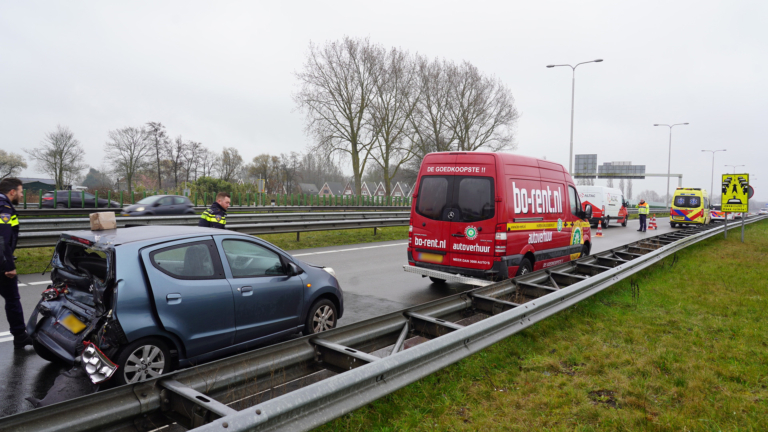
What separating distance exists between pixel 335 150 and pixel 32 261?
31.3m

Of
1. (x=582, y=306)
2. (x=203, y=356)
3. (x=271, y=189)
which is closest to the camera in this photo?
(x=203, y=356)

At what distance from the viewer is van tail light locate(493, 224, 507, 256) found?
713 centimetres

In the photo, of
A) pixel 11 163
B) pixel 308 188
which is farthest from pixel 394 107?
pixel 308 188

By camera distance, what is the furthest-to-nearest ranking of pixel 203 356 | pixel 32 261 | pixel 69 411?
pixel 32 261, pixel 203 356, pixel 69 411

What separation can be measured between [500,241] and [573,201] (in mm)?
3254

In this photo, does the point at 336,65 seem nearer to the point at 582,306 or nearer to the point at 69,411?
the point at 582,306

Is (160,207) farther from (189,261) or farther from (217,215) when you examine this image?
(189,261)

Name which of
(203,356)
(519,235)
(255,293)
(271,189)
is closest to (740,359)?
(519,235)

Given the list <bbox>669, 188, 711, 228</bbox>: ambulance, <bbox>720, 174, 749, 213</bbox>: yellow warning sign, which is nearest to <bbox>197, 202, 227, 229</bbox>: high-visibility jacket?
<bbox>720, 174, 749, 213</bbox>: yellow warning sign

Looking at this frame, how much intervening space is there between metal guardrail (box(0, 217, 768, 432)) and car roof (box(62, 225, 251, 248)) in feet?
5.29

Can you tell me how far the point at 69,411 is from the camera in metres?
2.33

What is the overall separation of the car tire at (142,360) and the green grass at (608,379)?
5.59 feet

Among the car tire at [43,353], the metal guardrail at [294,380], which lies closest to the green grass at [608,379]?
the metal guardrail at [294,380]

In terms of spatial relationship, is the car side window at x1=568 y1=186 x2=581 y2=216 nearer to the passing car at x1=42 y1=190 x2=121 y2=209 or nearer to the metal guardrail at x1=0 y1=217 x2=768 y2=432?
the metal guardrail at x1=0 y1=217 x2=768 y2=432
